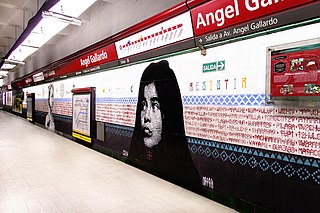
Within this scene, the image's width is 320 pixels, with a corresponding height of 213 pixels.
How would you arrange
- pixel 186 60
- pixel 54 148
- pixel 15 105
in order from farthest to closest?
pixel 15 105
pixel 54 148
pixel 186 60

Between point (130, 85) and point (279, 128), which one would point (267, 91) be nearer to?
point (279, 128)

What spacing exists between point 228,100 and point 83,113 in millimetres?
5024

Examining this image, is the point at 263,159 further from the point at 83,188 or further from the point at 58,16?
the point at 58,16

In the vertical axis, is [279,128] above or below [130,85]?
below

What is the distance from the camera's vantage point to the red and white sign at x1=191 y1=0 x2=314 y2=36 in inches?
95.0

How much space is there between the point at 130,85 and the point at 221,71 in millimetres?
2410

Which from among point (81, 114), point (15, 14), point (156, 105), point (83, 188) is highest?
point (15, 14)

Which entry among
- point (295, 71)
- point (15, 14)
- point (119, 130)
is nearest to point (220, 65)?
point (295, 71)

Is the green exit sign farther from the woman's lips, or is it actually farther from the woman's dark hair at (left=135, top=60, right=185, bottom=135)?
the woman's lips

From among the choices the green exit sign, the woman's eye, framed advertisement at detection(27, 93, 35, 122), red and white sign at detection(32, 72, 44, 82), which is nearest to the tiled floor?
the woman's eye

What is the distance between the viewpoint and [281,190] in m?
2.51

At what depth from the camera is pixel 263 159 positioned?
2682 millimetres

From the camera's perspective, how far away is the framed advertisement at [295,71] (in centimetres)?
225


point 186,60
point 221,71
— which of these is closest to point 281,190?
point 221,71
